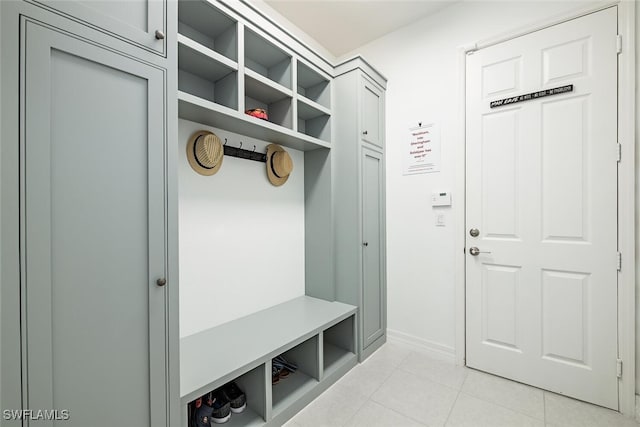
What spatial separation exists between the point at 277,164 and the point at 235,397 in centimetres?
157

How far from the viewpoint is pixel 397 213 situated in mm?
2500

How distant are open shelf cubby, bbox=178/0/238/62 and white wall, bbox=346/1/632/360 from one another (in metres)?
1.46

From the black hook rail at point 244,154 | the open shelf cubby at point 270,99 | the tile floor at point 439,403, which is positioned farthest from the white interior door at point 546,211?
the black hook rail at point 244,154

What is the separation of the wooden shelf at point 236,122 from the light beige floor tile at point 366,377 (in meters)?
1.77

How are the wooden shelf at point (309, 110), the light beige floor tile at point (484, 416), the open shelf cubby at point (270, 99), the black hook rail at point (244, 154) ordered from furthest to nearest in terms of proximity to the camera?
the wooden shelf at point (309, 110) < the black hook rail at point (244, 154) < the open shelf cubby at point (270, 99) < the light beige floor tile at point (484, 416)

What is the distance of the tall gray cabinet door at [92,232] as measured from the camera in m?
0.87

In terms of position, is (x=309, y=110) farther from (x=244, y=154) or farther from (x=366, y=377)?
(x=366, y=377)

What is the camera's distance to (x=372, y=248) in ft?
7.84

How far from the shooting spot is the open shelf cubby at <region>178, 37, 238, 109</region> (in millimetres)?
1491

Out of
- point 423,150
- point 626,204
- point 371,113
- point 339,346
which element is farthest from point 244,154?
point 626,204

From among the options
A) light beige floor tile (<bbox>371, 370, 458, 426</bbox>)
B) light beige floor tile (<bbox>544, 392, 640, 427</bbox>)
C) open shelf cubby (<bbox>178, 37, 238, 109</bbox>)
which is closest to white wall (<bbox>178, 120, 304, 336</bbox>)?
open shelf cubby (<bbox>178, 37, 238, 109</bbox>)

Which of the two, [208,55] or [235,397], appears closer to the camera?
[208,55]

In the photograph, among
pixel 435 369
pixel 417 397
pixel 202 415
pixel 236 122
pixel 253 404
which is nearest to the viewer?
pixel 202 415

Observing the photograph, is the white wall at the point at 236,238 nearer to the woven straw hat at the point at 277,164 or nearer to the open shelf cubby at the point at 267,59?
the woven straw hat at the point at 277,164
